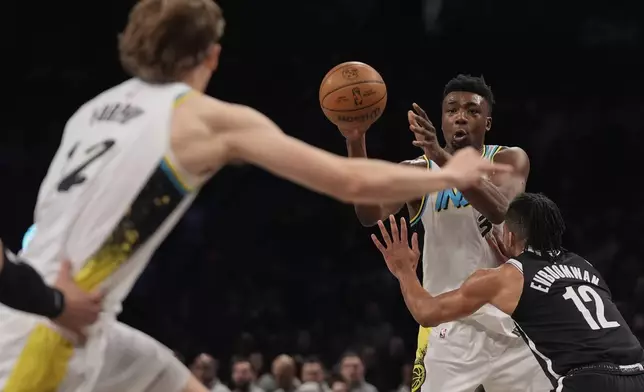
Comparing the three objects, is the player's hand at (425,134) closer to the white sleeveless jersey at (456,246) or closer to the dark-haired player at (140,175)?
the white sleeveless jersey at (456,246)

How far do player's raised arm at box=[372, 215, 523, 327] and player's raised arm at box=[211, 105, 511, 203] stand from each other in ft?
4.96

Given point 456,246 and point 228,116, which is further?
point 456,246

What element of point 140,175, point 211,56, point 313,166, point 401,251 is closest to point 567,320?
point 401,251

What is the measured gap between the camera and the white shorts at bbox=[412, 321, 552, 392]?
5059 millimetres

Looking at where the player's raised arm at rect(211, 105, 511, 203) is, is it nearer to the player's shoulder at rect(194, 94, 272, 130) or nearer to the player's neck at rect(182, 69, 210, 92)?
the player's shoulder at rect(194, 94, 272, 130)

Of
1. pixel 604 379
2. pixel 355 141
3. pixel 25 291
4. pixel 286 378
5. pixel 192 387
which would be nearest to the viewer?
pixel 25 291

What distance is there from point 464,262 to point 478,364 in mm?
542

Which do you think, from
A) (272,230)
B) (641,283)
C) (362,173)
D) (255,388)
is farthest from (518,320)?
(272,230)

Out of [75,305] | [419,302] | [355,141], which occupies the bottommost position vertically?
[419,302]

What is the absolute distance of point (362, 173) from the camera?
2.82m

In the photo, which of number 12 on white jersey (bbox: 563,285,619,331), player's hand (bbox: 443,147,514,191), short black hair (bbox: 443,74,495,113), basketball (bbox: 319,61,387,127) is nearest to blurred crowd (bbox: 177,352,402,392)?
short black hair (bbox: 443,74,495,113)

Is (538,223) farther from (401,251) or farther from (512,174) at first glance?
(512,174)

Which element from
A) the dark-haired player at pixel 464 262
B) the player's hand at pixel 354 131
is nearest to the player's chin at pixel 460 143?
the dark-haired player at pixel 464 262

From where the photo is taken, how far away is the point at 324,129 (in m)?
12.1
